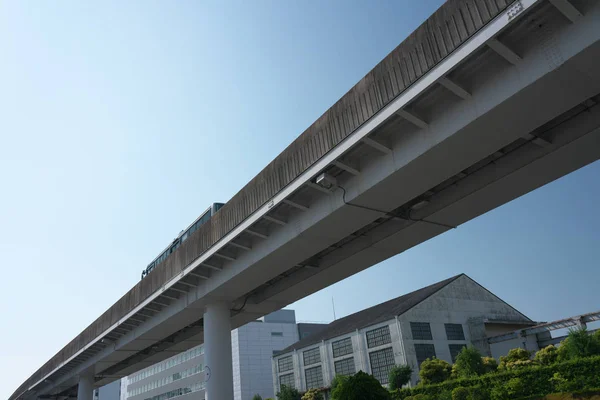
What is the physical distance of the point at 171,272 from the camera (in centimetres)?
1919

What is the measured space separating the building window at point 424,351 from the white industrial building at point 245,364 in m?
39.6

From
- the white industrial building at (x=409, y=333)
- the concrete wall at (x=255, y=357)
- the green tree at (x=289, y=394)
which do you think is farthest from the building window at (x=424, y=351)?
the concrete wall at (x=255, y=357)

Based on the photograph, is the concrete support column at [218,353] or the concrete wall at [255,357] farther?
the concrete wall at [255,357]

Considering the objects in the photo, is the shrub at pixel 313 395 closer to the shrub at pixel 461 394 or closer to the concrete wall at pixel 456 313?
the concrete wall at pixel 456 313

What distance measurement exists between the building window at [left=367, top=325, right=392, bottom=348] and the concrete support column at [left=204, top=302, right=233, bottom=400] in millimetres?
34036

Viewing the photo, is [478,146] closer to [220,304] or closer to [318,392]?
[220,304]

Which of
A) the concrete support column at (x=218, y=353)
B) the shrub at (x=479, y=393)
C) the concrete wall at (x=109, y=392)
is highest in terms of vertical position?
the concrete wall at (x=109, y=392)

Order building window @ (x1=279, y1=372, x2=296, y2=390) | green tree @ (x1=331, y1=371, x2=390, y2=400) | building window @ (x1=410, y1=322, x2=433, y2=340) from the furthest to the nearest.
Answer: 1. building window @ (x1=279, y1=372, x2=296, y2=390)
2. building window @ (x1=410, y1=322, x2=433, y2=340)
3. green tree @ (x1=331, y1=371, x2=390, y2=400)

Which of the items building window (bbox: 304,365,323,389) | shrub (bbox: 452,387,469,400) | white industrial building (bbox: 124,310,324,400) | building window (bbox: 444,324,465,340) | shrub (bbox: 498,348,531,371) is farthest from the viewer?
white industrial building (bbox: 124,310,324,400)

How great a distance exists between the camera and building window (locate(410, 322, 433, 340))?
49.4 meters

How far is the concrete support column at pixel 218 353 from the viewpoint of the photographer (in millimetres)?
18391

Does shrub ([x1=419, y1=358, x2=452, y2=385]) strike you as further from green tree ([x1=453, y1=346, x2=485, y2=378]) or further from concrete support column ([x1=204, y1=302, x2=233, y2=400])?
concrete support column ([x1=204, y1=302, x2=233, y2=400])

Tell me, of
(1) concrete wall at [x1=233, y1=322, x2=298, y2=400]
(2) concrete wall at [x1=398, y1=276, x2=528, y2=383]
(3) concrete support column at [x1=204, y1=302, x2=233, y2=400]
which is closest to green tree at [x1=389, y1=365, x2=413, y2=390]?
(2) concrete wall at [x1=398, y1=276, x2=528, y2=383]

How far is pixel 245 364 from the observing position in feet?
264
